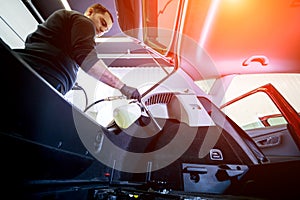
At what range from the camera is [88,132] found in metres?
0.96

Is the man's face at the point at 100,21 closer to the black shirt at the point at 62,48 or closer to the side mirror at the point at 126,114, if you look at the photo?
the black shirt at the point at 62,48

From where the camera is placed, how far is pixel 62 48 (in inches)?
45.9

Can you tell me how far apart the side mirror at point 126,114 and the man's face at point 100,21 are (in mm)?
652

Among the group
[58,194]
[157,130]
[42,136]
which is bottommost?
[58,194]

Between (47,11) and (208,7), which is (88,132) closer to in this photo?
(208,7)

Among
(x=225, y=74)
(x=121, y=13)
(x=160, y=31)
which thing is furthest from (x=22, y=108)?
(x=225, y=74)

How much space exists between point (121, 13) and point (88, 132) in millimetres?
849

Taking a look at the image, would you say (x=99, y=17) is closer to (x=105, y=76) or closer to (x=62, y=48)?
(x=62, y=48)

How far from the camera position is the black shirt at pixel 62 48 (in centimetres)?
106

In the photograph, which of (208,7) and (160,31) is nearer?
(208,7)

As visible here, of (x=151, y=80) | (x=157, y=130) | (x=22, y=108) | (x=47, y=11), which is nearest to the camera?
(x=22, y=108)

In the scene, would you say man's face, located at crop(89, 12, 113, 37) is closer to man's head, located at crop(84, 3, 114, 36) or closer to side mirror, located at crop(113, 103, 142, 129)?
man's head, located at crop(84, 3, 114, 36)

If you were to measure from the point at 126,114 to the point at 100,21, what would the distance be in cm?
77

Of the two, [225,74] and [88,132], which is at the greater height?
[225,74]
